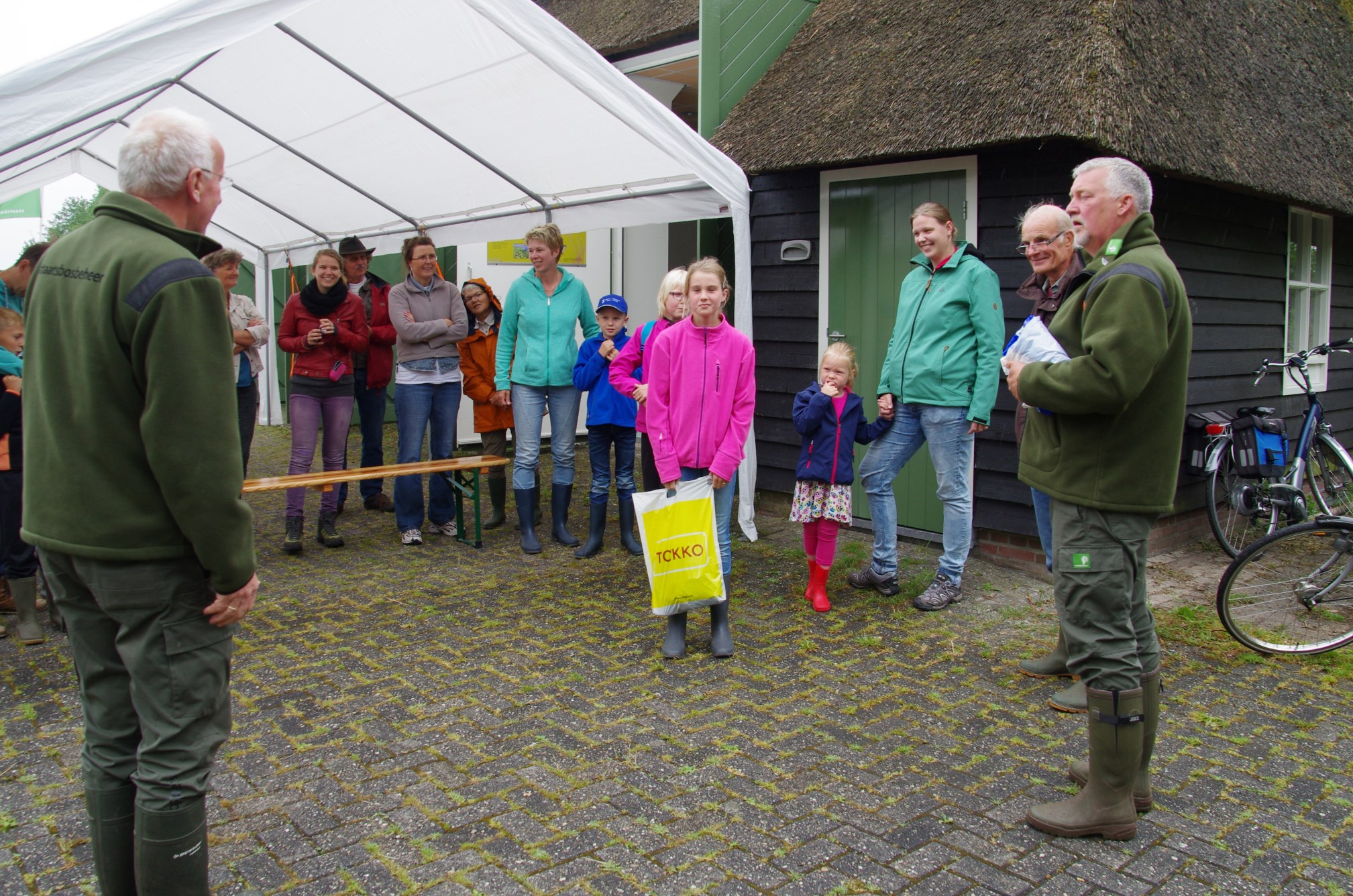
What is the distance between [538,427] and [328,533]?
1.65m

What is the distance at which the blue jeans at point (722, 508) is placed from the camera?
457cm

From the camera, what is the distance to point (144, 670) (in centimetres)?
219

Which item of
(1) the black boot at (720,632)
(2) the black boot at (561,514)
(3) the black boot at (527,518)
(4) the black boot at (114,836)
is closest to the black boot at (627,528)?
(2) the black boot at (561,514)

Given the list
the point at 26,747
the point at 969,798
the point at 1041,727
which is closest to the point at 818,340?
the point at 1041,727

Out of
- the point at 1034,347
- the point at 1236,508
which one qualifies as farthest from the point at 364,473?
the point at 1236,508

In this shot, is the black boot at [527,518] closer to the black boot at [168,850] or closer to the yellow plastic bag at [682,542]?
the yellow plastic bag at [682,542]

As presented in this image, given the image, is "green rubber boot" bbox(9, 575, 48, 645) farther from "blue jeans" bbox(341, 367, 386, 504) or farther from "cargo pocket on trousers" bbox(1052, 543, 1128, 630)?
"cargo pocket on trousers" bbox(1052, 543, 1128, 630)

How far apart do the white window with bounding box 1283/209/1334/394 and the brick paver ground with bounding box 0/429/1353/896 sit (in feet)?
14.4

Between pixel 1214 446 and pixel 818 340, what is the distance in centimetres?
276

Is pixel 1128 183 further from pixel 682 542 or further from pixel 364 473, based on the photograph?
pixel 364 473

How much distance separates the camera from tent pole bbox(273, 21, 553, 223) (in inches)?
255

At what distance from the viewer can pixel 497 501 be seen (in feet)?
24.1

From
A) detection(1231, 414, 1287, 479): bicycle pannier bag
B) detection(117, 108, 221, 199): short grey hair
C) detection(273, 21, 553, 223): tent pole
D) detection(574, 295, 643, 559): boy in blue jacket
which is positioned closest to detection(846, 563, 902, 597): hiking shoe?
detection(574, 295, 643, 559): boy in blue jacket

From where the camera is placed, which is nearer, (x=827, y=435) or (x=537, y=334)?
(x=827, y=435)
